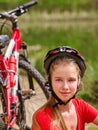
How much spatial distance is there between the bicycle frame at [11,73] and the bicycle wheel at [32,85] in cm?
34

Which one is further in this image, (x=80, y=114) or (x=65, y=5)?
(x=65, y=5)

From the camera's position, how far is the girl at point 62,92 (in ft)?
11.0

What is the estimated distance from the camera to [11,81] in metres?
4.93

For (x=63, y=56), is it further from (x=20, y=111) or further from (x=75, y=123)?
(x=20, y=111)

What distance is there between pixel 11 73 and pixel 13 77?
0.12 feet

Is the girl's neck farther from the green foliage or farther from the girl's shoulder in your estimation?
the green foliage

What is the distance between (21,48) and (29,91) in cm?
38

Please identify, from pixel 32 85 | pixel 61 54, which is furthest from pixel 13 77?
pixel 61 54

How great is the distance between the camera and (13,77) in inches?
195

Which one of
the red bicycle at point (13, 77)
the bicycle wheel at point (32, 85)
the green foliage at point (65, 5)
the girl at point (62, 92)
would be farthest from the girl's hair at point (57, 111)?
the green foliage at point (65, 5)

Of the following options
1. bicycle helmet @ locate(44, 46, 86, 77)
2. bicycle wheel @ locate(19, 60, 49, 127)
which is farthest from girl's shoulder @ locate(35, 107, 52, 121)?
bicycle wheel @ locate(19, 60, 49, 127)

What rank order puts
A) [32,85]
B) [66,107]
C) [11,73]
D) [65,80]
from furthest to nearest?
[32,85] → [11,73] → [66,107] → [65,80]

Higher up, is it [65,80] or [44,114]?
[65,80]

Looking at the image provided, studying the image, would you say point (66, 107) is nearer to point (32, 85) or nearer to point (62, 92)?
point (62, 92)
